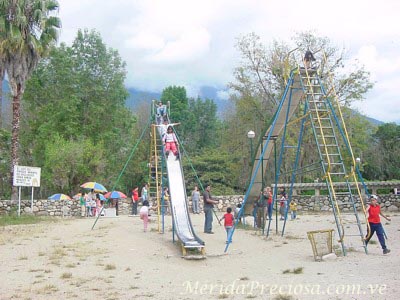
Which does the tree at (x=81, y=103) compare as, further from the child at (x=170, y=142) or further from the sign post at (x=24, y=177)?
the child at (x=170, y=142)

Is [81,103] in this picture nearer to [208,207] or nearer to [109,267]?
[208,207]

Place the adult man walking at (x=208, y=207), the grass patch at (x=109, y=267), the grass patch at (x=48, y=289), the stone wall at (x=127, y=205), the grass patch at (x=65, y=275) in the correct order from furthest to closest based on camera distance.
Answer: the stone wall at (x=127, y=205) → the adult man walking at (x=208, y=207) → the grass patch at (x=109, y=267) → the grass patch at (x=65, y=275) → the grass patch at (x=48, y=289)

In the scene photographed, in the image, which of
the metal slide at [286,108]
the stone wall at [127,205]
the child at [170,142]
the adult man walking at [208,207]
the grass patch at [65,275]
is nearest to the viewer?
the grass patch at [65,275]

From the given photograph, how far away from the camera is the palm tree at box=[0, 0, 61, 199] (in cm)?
2547

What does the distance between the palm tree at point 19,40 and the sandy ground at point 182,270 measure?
40.0ft

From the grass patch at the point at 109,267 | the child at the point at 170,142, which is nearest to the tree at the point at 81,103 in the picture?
the child at the point at 170,142

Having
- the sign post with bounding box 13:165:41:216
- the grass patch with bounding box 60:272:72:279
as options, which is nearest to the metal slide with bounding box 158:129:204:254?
the grass patch with bounding box 60:272:72:279

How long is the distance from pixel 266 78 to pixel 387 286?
30171 mm

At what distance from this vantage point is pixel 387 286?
26.4 feet

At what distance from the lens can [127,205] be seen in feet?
101

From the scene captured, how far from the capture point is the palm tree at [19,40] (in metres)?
25.5

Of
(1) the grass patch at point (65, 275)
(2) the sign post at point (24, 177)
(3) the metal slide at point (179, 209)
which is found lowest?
(1) the grass patch at point (65, 275)

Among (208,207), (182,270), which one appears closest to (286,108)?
A: (208,207)

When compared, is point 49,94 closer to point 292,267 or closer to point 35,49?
point 35,49
